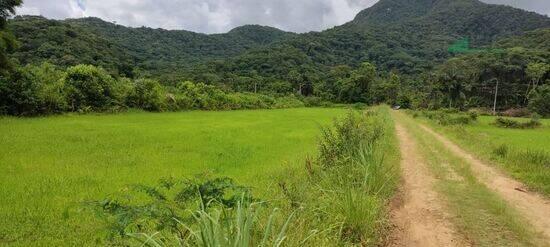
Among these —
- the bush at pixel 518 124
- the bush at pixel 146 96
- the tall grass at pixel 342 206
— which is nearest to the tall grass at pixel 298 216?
the tall grass at pixel 342 206

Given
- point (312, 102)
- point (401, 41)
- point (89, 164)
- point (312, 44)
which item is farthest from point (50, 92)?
point (401, 41)

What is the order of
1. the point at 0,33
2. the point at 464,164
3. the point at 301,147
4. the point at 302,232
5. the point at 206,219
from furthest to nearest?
the point at 0,33 → the point at 301,147 → the point at 464,164 → the point at 302,232 → the point at 206,219

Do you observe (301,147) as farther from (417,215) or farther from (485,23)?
(485,23)

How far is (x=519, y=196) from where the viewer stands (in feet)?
30.4

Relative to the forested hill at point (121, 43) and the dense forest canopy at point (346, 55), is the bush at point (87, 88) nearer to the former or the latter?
the dense forest canopy at point (346, 55)

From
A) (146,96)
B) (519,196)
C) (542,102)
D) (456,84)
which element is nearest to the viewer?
(519,196)

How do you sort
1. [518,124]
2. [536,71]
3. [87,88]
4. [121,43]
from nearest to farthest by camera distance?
1. [87,88]
2. [518,124]
3. [536,71]
4. [121,43]

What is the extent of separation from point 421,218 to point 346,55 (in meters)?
125

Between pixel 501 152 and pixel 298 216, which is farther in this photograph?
pixel 501 152

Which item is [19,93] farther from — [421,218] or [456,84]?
[456,84]

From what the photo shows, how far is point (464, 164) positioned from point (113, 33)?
10444cm

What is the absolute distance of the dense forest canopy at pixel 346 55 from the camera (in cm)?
5514

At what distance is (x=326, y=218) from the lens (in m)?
5.70

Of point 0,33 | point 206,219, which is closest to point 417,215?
point 206,219
